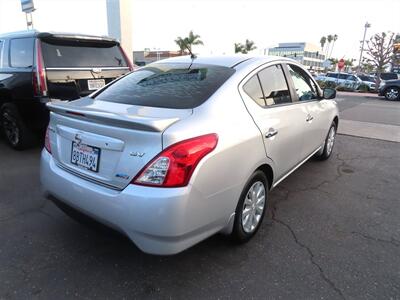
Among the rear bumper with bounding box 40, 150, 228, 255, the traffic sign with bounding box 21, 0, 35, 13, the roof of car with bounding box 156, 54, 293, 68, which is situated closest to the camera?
the rear bumper with bounding box 40, 150, 228, 255

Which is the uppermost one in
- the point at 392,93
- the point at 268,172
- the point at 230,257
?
the point at 268,172

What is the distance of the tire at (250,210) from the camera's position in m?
2.59

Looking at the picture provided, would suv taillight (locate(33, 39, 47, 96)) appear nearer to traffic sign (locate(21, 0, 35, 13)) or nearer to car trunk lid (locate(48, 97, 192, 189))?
car trunk lid (locate(48, 97, 192, 189))

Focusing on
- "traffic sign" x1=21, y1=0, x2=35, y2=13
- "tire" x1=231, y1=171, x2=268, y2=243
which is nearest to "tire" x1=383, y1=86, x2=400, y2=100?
"traffic sign" x1=21, y1=0, x2=35, y2=13

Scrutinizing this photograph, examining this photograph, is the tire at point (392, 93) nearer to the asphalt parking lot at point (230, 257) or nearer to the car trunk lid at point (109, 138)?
the asphalt parking lot at point (230, 257)

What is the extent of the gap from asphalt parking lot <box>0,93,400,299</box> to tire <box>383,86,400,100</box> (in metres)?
16.5

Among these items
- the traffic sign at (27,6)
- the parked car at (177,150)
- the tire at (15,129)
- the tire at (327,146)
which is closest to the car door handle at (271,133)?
the parked car at (177,150)

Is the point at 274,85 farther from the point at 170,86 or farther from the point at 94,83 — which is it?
the point at 94,83

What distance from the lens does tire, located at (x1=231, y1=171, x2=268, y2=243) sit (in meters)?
2.59

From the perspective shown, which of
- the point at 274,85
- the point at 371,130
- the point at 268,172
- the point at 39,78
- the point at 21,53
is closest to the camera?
the point at 268,172

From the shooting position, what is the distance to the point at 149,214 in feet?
6.49

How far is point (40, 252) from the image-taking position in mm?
2686

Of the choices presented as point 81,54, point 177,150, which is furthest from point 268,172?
point 81,54

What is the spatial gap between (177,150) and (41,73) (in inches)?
144
